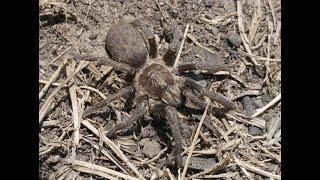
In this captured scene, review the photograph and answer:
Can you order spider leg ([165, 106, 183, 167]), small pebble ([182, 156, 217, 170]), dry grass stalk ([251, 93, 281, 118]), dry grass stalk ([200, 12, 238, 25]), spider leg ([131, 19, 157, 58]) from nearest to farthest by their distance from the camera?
spider leg ([165, 106, 183, 167])
small pebble ([182, 156, 217, 170])
spider leg ([131, 19, 157, 58])
dry grass stalk ([251, 93, 281, 118])
dry grass stalk ([200, 12, 238, 25])

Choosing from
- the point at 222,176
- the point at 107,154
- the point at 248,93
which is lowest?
the point at 222,176

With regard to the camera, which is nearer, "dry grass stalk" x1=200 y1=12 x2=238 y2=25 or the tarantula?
the tarantula

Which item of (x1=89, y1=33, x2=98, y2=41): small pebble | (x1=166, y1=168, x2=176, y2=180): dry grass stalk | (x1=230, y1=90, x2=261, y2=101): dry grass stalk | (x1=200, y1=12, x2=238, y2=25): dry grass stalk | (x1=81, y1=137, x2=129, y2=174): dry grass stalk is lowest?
(x1=166, y1=168, x2=176, y2=180): dry grass stalk

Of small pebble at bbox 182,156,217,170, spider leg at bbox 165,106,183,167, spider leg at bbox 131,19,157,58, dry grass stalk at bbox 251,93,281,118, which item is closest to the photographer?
spider leg at bbox 165,106,183,167

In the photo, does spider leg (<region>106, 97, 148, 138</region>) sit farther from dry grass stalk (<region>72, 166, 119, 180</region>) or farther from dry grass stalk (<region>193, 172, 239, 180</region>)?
dry grass stalk (<region>193, 172, 239, 180</region>)

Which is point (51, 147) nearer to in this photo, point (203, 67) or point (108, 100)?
point (108, 100)

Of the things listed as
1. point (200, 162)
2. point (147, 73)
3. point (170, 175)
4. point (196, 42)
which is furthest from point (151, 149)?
point (196, 42)

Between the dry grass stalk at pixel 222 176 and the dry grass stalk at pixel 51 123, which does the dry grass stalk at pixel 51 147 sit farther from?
the dry grass stalk at pixel 222 176

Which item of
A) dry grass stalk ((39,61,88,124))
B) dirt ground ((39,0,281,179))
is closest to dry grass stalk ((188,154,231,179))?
dirt ground ((39,0,281,179))
